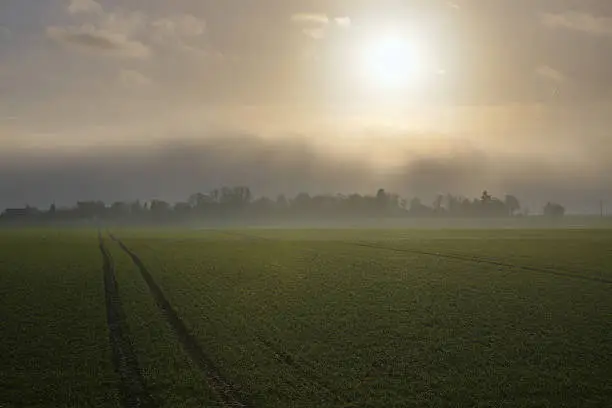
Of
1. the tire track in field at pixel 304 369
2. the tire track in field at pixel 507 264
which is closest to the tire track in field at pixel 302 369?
the tire track in field at pixel 304 369

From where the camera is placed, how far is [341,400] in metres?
22.0

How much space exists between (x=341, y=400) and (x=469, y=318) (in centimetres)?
1607

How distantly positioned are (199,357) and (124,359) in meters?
3.29

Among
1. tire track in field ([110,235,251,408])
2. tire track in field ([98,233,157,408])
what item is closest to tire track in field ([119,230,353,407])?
tire track in field ([110,235,251,408])

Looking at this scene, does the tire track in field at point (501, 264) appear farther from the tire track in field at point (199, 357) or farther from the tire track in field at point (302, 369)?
the tire track in field at point (199, 357)

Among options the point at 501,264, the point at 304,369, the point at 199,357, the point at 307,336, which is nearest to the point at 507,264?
the point at 501,264

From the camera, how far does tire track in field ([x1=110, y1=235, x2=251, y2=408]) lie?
877 inches

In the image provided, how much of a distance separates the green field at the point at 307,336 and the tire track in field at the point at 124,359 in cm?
11

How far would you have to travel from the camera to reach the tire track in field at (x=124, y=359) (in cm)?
2222

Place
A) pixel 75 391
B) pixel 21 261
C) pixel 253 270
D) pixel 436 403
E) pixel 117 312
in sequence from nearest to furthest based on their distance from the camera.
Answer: pixel 436 403, pixel 75 391, pixel 117 312, pixel 253 270, pixel 21 261

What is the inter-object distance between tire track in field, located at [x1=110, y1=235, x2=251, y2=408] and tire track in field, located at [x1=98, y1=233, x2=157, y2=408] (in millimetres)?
2410

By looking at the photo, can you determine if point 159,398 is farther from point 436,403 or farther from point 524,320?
point 524,320

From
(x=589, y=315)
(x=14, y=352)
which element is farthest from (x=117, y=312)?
(x=589, y=315)

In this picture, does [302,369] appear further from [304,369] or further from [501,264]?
[501,264]
